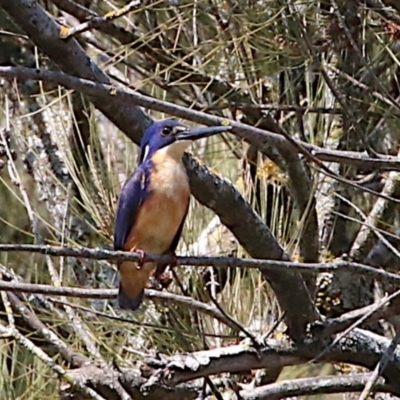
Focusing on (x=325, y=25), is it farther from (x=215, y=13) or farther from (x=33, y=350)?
A: (x=33, y=350)

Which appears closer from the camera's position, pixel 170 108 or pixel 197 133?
pixel 170 108

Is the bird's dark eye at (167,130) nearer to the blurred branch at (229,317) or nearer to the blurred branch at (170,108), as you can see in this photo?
the blurred branch at (229,317)

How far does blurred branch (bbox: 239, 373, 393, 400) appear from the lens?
196cm

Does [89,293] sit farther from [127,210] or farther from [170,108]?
[127,210]

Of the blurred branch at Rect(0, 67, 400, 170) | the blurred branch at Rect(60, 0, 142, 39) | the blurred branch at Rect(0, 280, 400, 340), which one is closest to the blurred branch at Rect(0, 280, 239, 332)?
the blurred branch at Rect(0, 280, 400, 340)

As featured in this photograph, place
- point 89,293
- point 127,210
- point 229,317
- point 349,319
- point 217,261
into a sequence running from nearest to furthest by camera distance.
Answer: point 217,261 → point 89,293 → point 229,317 → point 349,319 → point 127,210

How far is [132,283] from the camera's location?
6.67 ft

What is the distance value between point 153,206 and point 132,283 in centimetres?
15

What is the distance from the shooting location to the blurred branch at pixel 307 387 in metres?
1.96

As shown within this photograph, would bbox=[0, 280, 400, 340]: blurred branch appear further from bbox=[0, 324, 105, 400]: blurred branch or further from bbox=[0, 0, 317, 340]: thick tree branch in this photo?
bbox=[0, 324, 105, 400]: blurred branch

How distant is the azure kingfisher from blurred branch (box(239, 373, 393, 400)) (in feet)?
0.94

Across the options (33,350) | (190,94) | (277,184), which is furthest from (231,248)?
(33,350)

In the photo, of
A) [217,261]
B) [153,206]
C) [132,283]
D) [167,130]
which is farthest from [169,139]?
[217,261]

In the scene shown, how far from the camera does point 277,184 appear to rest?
2430mm
